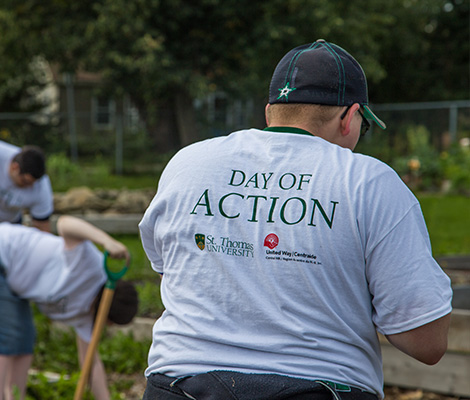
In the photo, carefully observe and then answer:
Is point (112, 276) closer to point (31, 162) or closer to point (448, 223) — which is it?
point (31, 162)

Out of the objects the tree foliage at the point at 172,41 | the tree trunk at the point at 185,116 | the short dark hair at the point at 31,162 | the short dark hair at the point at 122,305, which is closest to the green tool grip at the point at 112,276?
the short dark hair at the point at 122,305

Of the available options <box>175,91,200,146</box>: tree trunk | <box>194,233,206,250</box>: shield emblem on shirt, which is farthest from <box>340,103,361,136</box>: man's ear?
<box>175,91,200,146</box>: tree trunk

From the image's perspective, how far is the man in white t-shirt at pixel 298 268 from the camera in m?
1.44

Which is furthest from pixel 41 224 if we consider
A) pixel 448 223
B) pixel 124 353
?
pixel 448 223

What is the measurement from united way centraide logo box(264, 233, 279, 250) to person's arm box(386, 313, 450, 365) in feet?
1.13

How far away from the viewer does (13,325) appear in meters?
3.60

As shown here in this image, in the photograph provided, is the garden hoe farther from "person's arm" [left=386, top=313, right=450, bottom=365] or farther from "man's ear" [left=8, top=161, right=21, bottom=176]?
"person's arm" [left=386, top=313, right=450, bottom=365]

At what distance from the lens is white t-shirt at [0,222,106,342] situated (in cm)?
363

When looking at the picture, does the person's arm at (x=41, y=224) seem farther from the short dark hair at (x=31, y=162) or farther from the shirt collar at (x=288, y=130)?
the shirt collar at (x=288, y=130)

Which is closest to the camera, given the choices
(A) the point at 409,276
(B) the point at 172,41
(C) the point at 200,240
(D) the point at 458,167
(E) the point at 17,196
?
(A) the point at 409,276

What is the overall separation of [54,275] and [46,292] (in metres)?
0.10

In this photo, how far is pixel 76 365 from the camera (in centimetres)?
474

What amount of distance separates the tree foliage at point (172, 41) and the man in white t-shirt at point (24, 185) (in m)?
9.47

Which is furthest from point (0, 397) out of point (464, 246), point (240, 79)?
point (240, 79)
